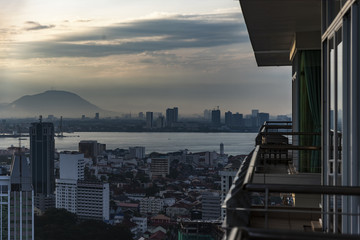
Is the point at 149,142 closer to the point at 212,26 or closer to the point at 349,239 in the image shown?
the point at 212,26

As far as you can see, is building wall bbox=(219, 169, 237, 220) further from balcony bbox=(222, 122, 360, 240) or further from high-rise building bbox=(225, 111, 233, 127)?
high-rise building bbox=(225, 111, 233, 127)

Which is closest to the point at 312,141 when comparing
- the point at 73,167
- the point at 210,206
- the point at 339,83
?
the point at 339,83

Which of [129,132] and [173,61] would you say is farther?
[173,61]

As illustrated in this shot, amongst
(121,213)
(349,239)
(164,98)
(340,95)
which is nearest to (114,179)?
(121,213)

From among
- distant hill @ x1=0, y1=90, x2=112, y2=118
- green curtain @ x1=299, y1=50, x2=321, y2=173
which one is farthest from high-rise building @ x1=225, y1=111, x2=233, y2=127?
green curtain @ x1=299, y1=50, x2=321, y2=173

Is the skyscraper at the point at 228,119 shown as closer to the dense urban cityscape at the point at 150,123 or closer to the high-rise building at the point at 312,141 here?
the dense urban cityscape at the point at 150,123

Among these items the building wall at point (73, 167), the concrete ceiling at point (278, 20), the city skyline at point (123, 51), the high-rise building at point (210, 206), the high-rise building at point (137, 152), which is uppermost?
the city skyline at point (123, 51)

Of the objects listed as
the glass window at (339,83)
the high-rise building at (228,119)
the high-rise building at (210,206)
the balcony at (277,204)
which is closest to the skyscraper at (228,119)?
the high-rise building at (228,119)
